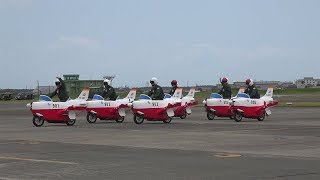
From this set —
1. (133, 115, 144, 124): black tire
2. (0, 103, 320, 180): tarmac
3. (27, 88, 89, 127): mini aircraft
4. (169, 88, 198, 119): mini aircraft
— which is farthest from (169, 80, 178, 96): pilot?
(0, 103, 320, 180): tarmac

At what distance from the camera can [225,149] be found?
54.0 feet

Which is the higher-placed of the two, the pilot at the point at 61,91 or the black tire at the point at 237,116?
the pilot at the point at 61,91

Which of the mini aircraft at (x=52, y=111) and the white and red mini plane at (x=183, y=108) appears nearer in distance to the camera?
the mini aircraft at (x=52, y=111)

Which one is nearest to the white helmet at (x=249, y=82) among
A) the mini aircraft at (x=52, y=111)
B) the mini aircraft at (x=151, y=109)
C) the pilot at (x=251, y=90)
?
the pilot at (x=251, y=90)

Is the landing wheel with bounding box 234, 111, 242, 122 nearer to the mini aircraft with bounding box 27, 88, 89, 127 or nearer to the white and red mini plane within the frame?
the white and red mini plane

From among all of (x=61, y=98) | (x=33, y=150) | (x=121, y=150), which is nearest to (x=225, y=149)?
(x=121, y=150)

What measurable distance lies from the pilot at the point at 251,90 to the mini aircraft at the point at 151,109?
4586mm

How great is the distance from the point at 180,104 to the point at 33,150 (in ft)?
53.3

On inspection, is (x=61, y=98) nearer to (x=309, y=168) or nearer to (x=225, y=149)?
(x=225, y=149)

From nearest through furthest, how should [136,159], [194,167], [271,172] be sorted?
1. [271,172]
2. [194,167]
3. [136,159]

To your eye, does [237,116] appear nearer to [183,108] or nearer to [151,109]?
[183,108]

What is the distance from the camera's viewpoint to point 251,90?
33.6 metres

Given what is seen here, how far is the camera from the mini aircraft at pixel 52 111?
2927 centimetres

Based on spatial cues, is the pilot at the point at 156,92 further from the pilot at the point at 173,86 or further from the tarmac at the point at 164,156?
the tarmac at the point at 164,156
